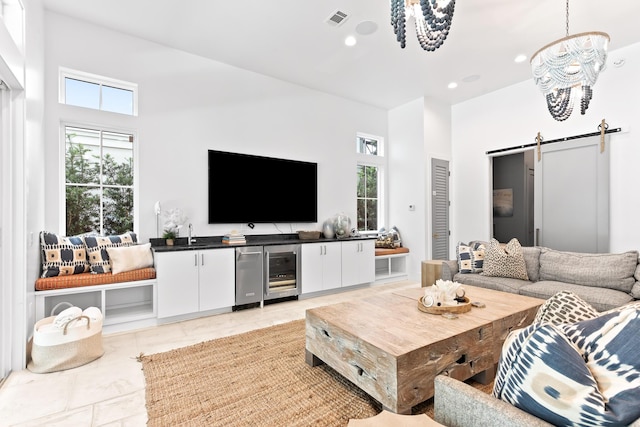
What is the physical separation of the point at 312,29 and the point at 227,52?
1213 millimetres

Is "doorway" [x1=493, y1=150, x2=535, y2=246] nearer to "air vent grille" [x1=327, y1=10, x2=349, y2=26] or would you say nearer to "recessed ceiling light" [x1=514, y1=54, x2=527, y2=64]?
"recessed ceiling light" [x1=514, y1=54, x2=527, y2=64]

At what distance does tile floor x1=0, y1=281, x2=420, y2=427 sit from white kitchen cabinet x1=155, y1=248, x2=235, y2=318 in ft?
0.82

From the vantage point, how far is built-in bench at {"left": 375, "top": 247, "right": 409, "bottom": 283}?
17.5 ft

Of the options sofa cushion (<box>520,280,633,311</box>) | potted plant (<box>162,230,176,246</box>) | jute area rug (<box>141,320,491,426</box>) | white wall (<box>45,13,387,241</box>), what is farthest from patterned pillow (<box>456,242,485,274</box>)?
potted plant (<box>162,230,176,246</box>)

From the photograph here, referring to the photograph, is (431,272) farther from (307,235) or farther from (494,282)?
(307,235)

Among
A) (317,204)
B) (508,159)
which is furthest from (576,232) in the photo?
(317,204)

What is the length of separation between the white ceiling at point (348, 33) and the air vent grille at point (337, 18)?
0.04 metres

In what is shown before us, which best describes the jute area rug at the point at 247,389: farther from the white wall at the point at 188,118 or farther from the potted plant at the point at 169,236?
the white wall at the point at 188,118

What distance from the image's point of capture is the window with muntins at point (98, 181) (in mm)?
3354

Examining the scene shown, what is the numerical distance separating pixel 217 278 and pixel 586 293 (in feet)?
12.2

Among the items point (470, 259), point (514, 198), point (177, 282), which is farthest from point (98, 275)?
point (514, 198)

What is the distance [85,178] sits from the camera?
3.43 metres

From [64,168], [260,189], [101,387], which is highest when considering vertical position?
[64,168]

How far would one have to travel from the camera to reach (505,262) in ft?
11.5
